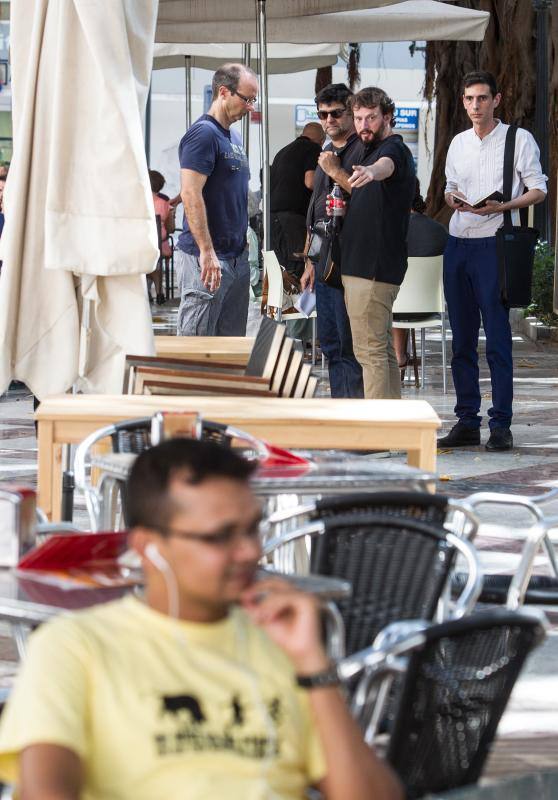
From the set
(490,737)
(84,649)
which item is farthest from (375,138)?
(84,649)

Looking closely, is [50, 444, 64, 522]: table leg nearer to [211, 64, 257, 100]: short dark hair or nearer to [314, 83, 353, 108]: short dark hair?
[211, 64, 257, 100]: short dark hair

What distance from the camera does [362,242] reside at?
8.35m

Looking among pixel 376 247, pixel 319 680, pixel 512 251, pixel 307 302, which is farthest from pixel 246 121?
pixel 319 680

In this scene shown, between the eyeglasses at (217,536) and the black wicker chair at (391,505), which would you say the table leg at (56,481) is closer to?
the black wicker chair at (391,505)

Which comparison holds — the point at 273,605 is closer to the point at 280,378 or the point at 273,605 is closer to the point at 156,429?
the point at 156,429

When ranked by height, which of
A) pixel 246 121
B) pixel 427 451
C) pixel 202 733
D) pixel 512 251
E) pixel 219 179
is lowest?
pixel 427 451

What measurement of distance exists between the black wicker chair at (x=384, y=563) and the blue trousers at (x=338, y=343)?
5640 mm

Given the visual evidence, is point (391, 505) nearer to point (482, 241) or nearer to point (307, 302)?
point (482, 241)

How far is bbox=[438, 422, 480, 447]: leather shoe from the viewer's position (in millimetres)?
9273

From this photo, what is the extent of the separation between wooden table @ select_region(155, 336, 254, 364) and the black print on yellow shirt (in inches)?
196

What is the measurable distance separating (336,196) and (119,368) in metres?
2.88

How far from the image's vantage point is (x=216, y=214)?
830 centimetres

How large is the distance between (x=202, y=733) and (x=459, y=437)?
7.23 metres

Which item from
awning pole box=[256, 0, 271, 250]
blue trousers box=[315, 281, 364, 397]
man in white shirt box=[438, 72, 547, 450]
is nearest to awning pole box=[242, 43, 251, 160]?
awning pole box=[256, 0, 271, 250]
